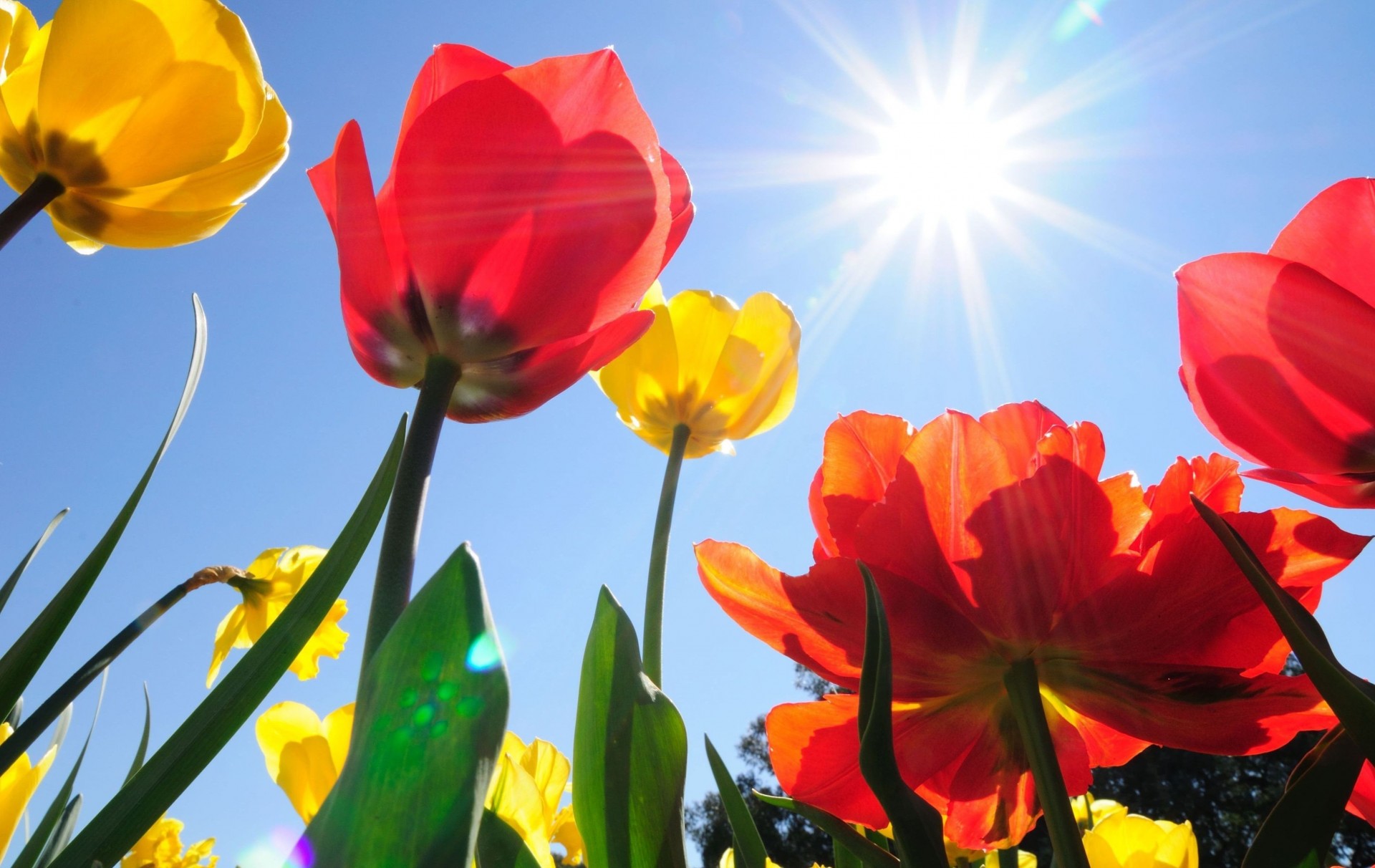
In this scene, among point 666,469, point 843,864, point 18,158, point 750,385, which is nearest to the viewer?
point 843,864

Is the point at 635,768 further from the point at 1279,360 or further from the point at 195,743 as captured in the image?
the point at 1279,360

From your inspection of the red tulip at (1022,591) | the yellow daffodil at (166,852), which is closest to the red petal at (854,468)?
the red tulip at (1022,591)

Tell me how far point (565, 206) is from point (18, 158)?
730 millimetres

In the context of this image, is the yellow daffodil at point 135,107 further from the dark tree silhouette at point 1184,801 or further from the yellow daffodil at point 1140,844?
the dark tree silhouette at point 1184,801

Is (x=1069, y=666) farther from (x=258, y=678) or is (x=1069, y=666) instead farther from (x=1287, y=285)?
(x=258, y=678)

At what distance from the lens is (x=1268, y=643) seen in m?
0.48

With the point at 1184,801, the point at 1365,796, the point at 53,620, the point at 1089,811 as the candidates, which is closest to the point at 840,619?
the point at 1365,796

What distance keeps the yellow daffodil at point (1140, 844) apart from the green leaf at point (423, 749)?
0.63 m

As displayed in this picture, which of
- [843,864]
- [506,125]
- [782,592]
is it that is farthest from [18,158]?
[843,864]

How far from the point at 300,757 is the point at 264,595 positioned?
1286mm

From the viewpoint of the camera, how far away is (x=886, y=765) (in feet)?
1.28

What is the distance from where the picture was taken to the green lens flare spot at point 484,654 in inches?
11.8

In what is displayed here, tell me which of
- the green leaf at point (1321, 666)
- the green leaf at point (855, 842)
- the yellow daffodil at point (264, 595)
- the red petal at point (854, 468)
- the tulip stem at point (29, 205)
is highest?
the yellow daffodil at point (264, 595)

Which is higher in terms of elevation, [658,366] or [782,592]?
[658,366]
